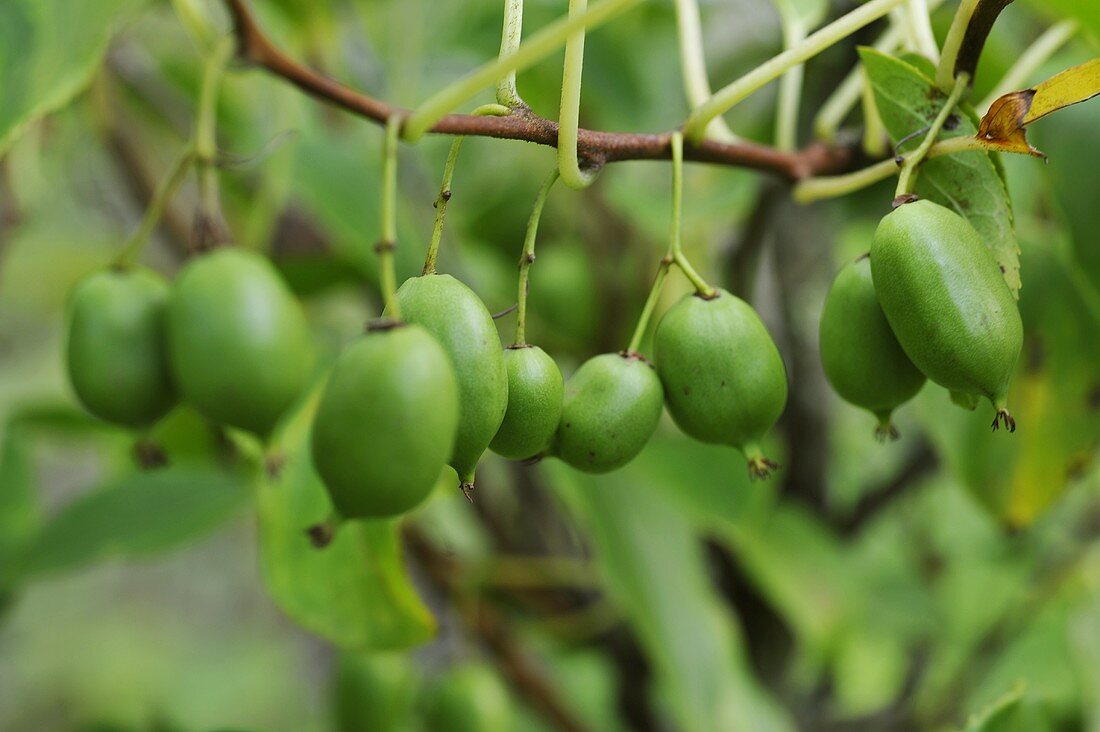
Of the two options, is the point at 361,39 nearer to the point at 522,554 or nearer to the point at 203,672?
the point at 522,554

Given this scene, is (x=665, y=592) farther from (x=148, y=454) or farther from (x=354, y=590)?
(x=148, y=454)

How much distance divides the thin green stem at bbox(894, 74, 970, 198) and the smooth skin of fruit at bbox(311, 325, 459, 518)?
0.19 metres

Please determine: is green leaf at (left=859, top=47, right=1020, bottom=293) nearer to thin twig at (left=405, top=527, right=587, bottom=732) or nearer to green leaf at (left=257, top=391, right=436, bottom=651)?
green leaf at (left=257, top=391, right=436, bottom=651)

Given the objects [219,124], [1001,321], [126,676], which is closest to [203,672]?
[126,676]

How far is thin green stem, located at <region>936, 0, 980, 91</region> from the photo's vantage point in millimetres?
378

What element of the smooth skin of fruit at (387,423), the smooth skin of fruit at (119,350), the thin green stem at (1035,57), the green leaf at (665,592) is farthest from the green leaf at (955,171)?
the green leaf at (665,592)

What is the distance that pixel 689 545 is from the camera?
1039mm

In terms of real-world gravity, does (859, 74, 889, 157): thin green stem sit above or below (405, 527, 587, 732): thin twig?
above

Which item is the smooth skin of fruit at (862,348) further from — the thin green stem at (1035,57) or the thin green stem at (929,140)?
the thin green stem at (1035,57)

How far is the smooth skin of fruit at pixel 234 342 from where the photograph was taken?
407 mm

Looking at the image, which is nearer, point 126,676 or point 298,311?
point 298,311

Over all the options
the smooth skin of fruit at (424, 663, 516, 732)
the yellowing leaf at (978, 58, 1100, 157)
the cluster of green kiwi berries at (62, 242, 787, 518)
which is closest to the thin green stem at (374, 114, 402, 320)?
the cluster of green kiwi berries at (62, 242, 787, 518)

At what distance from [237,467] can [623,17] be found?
26.2 inches

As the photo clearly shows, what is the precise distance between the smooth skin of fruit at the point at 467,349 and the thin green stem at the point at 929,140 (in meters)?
0.16
